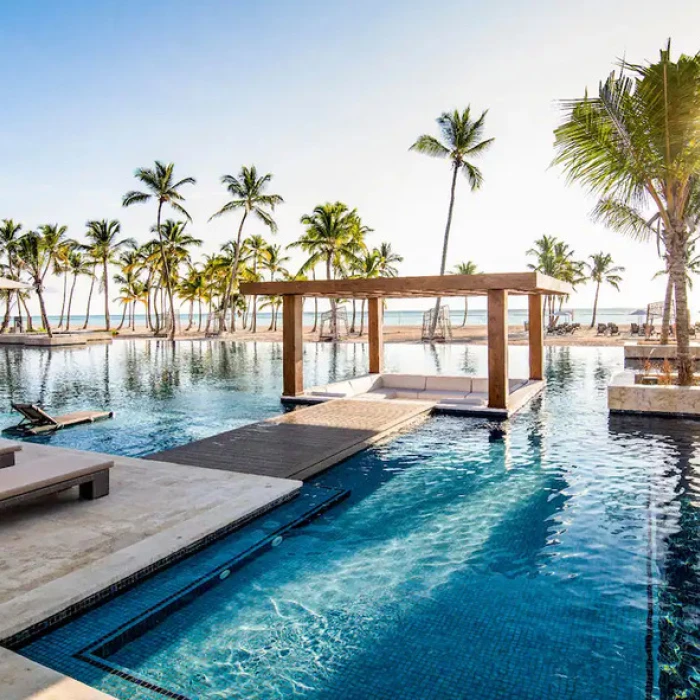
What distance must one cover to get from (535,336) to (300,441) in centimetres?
1005

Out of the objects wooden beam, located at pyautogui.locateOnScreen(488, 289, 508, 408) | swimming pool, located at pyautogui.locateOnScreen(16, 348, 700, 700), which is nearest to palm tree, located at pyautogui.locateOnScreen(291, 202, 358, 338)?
wooden beam, located at pyautogui.locateOnScreen(488, 289, 508, 408)

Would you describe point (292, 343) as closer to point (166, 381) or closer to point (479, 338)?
point (166, 381)

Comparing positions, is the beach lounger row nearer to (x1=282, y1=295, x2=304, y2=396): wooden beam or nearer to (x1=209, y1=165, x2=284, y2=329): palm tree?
(x1=282, y1=295, x2=304, y2=396): wooden beam

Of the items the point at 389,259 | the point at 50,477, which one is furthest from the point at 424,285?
the point at 389,259

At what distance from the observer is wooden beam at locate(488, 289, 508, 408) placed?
39.3 ft

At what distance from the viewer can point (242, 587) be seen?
4.60 meters

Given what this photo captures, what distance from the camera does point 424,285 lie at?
12.1 m

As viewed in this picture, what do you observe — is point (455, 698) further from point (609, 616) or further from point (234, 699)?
point (609, 616)

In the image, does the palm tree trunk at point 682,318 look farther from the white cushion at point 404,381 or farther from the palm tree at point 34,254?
the palm tree at point 34,254

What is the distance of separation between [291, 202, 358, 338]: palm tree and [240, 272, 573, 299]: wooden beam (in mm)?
23961

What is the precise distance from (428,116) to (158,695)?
3489cm

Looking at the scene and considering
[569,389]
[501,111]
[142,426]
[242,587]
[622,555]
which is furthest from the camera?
[501,111]

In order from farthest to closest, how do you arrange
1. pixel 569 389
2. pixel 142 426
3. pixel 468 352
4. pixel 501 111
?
pixel 501 111 → pixel 468 352 → pixel 569 389 → pixel 142 426

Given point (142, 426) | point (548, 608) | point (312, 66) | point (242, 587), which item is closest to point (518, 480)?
point (548, 608)
